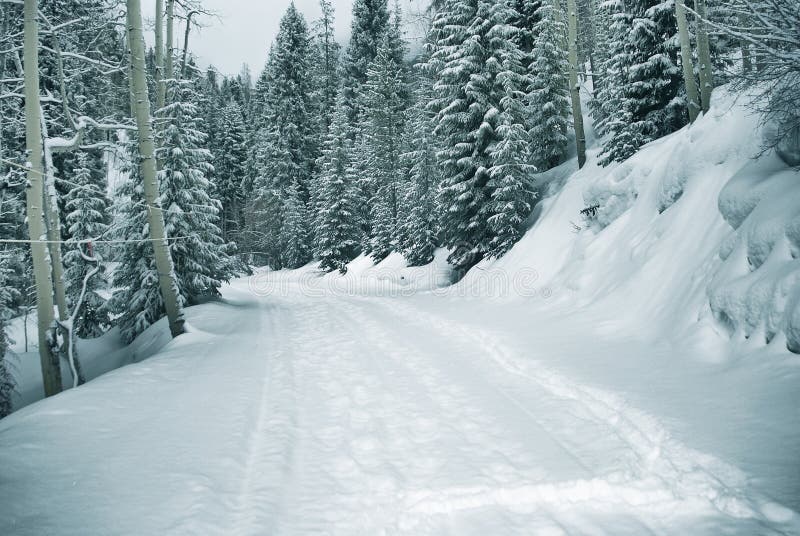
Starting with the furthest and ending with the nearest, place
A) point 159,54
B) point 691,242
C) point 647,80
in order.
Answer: point 647,80 → point 159,54 → point 691,242

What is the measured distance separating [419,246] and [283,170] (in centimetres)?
2214

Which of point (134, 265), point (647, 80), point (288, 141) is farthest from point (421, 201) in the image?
point (288, 141)

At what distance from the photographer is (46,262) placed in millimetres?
7871

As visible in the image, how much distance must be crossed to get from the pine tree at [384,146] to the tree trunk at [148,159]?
→ 18647 mm

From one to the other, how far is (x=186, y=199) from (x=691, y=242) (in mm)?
14267

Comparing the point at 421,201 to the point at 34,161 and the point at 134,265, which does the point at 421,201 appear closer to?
the point at 134,265

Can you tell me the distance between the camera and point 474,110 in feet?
53.7

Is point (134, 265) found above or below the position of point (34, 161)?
below

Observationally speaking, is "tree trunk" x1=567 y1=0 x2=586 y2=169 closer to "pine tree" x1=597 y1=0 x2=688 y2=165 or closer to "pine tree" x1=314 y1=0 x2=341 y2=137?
"pine tree" x1=597 y1=0 x2=688 y2=165

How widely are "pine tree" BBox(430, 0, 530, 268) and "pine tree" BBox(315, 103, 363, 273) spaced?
1557 cm

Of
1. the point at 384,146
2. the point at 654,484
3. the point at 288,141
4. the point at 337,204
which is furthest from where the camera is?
the point at 288,141

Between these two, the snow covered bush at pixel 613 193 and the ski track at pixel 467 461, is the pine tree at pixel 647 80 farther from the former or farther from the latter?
the ski track at pixel 467 461

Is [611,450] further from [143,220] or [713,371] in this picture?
[143,220]

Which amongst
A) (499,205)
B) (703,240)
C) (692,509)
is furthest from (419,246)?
(692,509)
